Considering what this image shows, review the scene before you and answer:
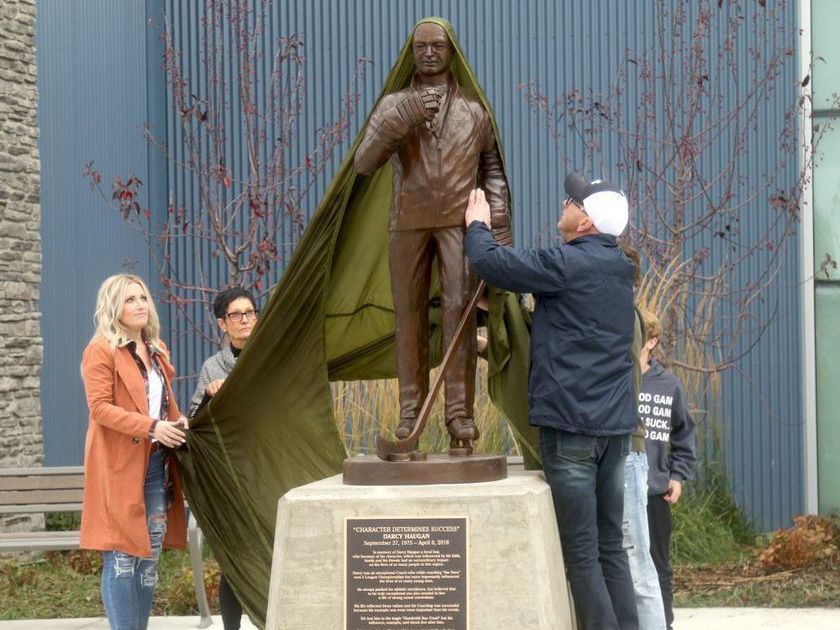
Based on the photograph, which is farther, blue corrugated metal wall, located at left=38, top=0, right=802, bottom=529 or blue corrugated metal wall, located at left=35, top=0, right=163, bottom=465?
blue corrugated metal wall, located at left=35, top=0, right=163, bottom=465

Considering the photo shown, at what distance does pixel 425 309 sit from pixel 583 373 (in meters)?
0.80

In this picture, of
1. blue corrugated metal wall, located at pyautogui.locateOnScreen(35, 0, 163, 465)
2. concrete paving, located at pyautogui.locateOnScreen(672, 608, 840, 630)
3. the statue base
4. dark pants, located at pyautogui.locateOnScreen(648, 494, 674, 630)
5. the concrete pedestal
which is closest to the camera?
the concrete pedestal

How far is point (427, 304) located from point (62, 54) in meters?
6.12

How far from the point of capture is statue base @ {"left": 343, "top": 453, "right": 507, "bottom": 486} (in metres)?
5.17

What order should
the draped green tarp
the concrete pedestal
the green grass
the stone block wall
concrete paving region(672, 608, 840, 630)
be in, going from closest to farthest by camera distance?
the concrete pedestal
the draped green tarp
concrete paving region(672, 608, 840, 630)
the green grass
the stone block wall

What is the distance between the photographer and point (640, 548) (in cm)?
556

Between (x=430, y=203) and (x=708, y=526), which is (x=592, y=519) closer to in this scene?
(x=430, y=203)

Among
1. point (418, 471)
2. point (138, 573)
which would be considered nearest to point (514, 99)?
point (138, 573)

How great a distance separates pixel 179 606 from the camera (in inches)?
320

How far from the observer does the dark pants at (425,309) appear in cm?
539

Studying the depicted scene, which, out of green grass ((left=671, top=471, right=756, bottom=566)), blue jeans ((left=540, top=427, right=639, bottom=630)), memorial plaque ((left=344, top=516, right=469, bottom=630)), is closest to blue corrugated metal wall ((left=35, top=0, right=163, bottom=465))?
green grass ((left=671, top=471, right=756, bottom=566))

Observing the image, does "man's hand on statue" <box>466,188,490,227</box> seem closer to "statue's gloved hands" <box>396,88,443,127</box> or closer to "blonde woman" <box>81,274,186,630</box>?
"statue's gloved hands" <box>396,88,443,127</box>

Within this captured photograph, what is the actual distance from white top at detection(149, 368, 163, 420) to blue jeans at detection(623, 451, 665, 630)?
193 cm

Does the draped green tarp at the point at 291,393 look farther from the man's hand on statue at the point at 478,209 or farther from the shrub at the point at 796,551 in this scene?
the shrub at the point at 796,551
